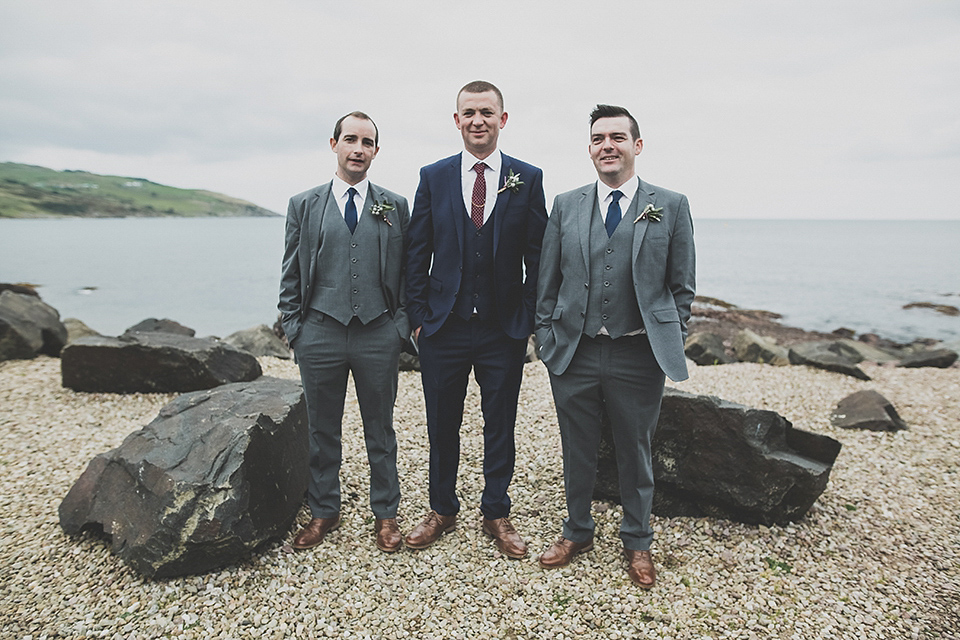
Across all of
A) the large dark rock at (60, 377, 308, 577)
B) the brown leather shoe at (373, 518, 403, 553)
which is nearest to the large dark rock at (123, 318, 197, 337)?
the large dark rock at (60, 377, 308, 577)

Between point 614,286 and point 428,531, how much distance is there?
2.37m

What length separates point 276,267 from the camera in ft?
133

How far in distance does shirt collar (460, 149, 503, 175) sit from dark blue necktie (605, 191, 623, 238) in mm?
831

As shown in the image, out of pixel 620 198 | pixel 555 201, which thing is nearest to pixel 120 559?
pixel 555 201

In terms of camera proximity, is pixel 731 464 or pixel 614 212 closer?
pixel 614 212

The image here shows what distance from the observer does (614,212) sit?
13.4ft

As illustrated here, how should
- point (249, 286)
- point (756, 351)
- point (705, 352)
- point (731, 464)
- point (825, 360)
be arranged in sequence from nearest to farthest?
point (731, 464), point (825, 360), point (705, 352), point (756, 351), point (249, 286)

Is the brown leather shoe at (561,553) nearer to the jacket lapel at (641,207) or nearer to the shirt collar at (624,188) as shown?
the jacket lapel at (641,207)

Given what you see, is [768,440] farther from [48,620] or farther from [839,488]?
[48,620]

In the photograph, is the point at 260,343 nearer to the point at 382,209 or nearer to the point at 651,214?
the point at 382,209

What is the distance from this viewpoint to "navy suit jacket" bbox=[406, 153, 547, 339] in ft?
13.9

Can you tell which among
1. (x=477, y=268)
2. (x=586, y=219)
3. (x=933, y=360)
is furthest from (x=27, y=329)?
(x=933, y=360)

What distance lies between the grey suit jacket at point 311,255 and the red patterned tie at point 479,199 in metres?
0.62

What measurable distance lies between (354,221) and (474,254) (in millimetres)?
918
